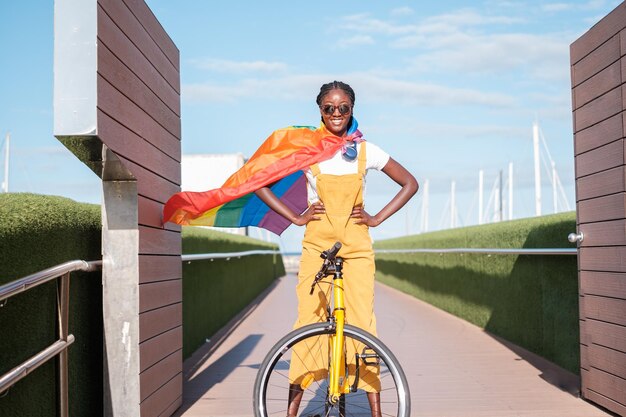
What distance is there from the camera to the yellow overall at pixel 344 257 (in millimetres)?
4617

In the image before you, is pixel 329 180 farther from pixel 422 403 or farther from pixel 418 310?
pixel 418 310

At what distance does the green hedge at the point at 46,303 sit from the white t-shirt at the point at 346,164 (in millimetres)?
1275

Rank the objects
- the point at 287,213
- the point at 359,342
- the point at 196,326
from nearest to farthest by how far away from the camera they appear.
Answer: the point at 359,342 → the point at 287,213 → the point at 196,326

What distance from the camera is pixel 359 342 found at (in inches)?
174

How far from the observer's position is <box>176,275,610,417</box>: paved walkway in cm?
620

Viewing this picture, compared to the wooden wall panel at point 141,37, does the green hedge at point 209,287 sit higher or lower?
lower

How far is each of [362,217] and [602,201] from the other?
2.14 meters

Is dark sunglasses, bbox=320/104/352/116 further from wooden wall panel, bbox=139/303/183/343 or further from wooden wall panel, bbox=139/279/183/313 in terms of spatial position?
wooden wall panel, bbox=139/303/183/343

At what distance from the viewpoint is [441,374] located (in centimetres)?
784

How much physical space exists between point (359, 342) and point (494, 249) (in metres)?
6.40

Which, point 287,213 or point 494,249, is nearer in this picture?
point 287,213

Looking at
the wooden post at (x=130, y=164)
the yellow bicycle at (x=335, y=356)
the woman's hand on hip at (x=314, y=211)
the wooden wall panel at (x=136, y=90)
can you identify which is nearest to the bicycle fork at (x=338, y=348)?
the yellow bicycle at (x=335, y=356)

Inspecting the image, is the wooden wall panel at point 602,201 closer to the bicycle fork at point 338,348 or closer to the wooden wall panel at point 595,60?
the wooden wall panel at point 595,60

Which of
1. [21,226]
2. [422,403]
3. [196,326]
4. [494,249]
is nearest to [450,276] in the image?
[494,249]
